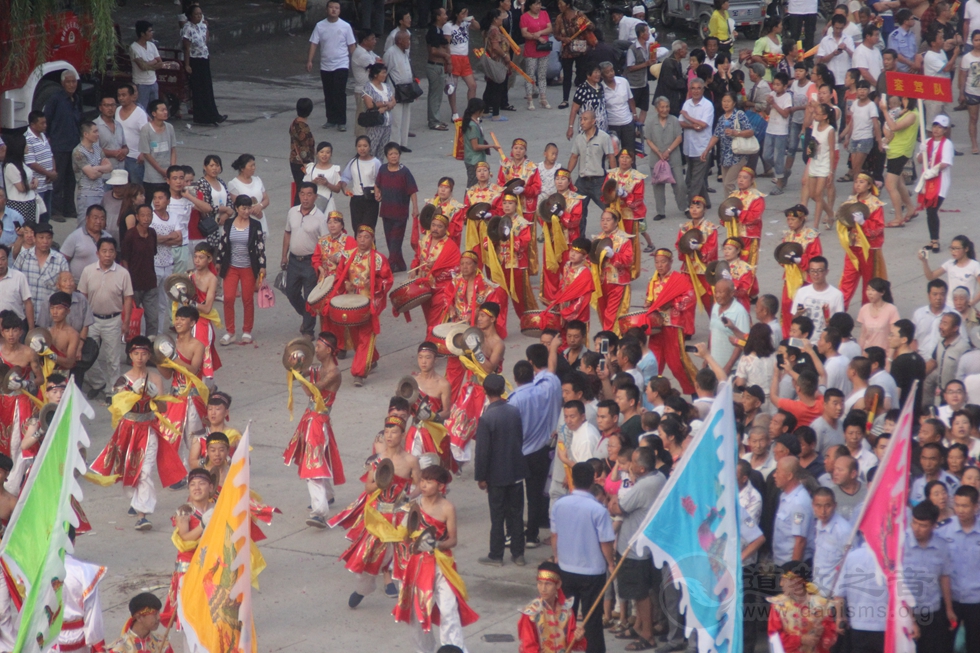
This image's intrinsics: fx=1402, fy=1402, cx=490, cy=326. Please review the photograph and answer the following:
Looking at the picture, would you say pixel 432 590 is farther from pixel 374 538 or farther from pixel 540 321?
pixel 540 321

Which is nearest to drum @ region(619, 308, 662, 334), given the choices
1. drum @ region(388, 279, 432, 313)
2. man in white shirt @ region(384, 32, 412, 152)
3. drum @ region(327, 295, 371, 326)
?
drum @ region(388, 279, 432, 313)

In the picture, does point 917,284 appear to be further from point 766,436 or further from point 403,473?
point 403,473

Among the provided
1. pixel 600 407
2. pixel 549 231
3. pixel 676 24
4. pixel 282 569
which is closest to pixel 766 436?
pixel 600 407

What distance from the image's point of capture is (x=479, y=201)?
1482cm

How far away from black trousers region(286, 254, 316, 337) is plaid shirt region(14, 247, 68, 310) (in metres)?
2.28

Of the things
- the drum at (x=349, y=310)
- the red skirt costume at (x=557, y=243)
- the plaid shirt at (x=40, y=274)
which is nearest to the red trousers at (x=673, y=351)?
the red skirt costume at (x=557, y=243)

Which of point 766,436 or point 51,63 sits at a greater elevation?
point 51,63

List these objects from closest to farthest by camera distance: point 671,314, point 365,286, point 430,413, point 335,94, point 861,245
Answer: point 430,413
point 671,314
point 365,286
point 861,245
point 335,94

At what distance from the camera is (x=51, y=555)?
6.81 meters

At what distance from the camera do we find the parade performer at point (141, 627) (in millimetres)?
7754

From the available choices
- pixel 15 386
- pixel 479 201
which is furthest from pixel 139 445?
pixel 479 201

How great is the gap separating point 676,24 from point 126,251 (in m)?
16.6

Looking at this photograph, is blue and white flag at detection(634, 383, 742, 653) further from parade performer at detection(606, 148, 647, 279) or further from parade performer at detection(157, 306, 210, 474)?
parade performer at detection(606, 148, 647, 279)

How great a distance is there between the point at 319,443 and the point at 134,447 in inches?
58.6
